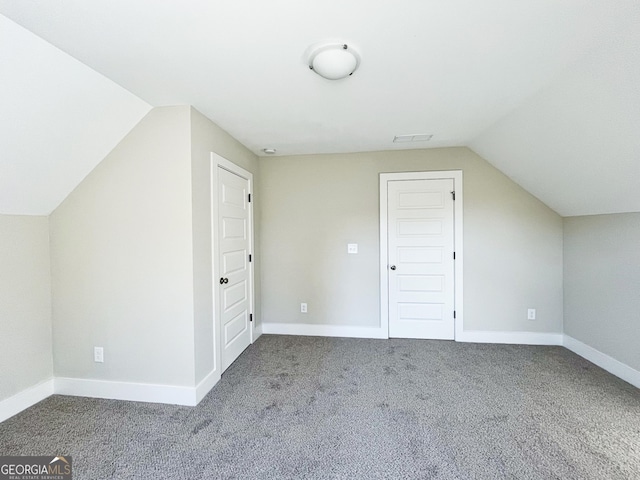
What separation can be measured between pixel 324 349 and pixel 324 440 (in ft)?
4.66

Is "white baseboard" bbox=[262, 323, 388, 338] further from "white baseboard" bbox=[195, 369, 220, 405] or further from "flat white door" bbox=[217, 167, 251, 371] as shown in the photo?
"white baseboard" bbox=[195, 369, 220, 405]

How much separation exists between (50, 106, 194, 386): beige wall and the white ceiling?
0.35 metres

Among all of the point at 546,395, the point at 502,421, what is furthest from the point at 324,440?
the point at 546,395

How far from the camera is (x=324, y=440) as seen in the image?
1.81 metres

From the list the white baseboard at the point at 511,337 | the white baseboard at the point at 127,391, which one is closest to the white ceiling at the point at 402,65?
the white baseboard at the point at 511,337

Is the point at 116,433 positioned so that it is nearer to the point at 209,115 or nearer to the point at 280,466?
the point at 280,466

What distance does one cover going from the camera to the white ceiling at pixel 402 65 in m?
1.30

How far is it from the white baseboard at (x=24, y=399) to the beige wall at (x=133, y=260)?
0.22 meters

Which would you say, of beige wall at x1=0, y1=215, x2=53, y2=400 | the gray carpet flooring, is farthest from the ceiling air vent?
beige wall at x1=0, y1=215, x2=53, y2=400

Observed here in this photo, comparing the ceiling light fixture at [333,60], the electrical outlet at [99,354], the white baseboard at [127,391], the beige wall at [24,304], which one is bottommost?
the white baseboard at [127,391]

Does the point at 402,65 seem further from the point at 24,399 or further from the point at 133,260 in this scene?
the point at 24,399

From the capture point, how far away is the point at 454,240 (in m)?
3.40

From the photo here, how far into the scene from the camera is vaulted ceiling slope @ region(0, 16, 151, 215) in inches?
59.4

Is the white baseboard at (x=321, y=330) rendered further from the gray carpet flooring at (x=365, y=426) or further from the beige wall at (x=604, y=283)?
the beige wall at (x=604, y=283)
